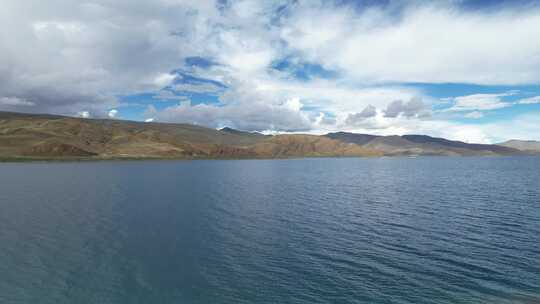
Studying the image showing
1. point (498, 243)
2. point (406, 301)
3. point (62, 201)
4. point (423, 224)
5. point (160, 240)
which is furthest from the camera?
point (62, 201)

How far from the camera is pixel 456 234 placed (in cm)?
4416

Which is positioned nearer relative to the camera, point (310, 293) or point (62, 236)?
point (310, 293)

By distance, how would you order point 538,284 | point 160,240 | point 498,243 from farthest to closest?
point 160,240 → point 498,243 → point 538,284

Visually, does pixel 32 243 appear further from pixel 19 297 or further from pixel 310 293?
pixel 310 293

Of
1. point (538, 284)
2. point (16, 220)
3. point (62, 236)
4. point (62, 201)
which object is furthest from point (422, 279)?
point (62, 201)

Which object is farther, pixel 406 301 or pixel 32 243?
pixel 32 243

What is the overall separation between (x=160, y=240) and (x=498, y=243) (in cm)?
3862

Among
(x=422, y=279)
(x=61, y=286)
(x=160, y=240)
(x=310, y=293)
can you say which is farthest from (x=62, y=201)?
(x=422, y=279)

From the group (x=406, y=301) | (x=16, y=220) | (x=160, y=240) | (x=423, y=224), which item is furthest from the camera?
(x=16, y=220)

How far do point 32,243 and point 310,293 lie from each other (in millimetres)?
33362

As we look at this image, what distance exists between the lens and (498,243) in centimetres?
3969

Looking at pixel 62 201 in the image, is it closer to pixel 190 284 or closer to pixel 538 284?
pixel 190 284

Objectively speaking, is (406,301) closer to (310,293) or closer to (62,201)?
(310,293)

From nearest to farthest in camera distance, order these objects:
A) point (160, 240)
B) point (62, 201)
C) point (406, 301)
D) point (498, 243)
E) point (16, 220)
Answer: point (406, 301) < point (498, 243) < point (160, 240) < point (16, 220) < point (62, 201)
